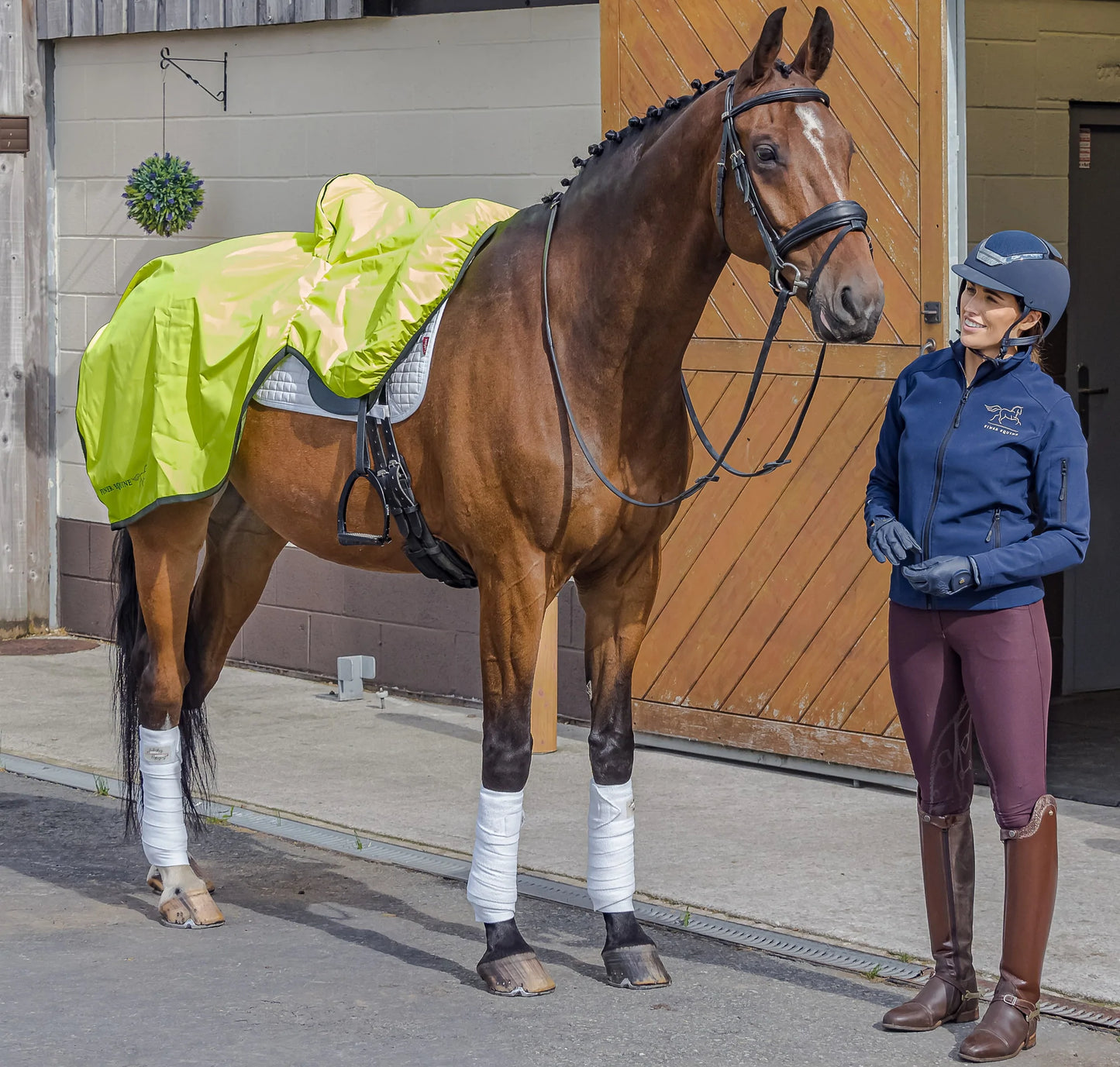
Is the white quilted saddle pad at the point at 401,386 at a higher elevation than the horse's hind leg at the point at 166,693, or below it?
higher

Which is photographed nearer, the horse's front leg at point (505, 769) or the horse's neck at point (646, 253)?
the horse's neck at point (646, 253)

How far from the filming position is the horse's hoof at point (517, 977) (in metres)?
4.34

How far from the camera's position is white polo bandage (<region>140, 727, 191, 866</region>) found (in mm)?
5008

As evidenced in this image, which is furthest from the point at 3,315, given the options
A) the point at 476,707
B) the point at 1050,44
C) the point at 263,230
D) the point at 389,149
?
the point at 1050,44

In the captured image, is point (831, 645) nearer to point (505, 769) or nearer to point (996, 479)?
point (505, 769)

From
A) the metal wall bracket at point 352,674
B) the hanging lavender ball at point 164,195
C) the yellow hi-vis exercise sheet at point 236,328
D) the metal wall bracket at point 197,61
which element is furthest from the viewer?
the metal wall bracket at point 197,61

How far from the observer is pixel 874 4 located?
6.04 metres

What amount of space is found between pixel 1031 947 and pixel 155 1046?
6.36 feet

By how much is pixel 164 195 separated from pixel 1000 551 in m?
5.40

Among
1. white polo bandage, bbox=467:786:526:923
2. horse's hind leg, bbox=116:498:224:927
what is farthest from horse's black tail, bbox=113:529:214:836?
white polo bandage, bbox=467:786:526:923

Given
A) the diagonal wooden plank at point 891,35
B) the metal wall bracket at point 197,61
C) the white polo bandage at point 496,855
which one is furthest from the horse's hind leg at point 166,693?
the metal wall bracket at point 197,61

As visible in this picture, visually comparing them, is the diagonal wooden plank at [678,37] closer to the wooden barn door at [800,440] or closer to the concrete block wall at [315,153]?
the wooden barn door at [800,440]

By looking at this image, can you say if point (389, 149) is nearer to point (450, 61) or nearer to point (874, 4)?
point (450, 61)

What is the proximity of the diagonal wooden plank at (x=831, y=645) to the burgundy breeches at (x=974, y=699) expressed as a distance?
214cm
